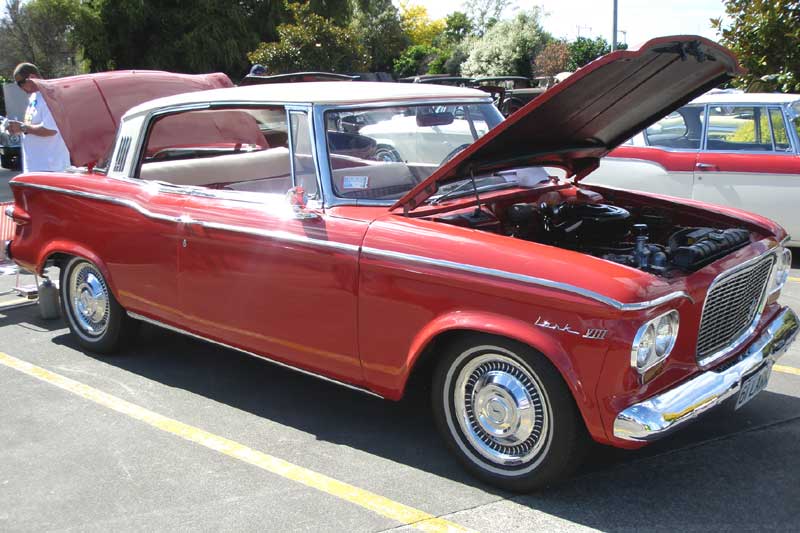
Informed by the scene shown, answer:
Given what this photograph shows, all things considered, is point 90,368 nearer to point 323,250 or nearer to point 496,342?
point 323,250

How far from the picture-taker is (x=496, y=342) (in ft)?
11.4

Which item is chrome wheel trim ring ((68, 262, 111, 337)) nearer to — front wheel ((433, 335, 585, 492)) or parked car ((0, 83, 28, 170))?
parked car ((0, 83, 28, 170))

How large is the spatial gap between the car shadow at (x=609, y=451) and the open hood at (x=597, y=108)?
123 centimetres

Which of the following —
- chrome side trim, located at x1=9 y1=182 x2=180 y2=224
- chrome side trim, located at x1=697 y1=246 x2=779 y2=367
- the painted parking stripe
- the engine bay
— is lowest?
the painted parking stripe

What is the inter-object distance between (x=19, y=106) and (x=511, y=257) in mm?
23349

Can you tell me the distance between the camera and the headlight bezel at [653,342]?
317 cm

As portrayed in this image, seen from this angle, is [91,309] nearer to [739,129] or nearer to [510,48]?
[739,129]

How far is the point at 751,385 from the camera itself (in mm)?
3697

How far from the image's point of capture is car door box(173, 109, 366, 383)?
391cm

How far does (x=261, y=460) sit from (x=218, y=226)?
49.5 inches

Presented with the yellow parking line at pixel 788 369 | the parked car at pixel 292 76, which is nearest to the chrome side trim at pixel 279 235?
the yellow parking line at pixel 788 369

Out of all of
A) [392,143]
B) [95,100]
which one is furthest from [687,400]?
[95,100]

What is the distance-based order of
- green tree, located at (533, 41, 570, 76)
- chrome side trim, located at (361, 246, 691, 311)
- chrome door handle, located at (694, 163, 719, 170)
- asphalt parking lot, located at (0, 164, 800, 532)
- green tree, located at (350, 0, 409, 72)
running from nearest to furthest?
chrome side trim, located at (361, 246, 691, 311), asphalt parking lot, located at (0, 164, 800, 532), chrome door handle, located at (694, 163, 719, 170), green tree, located at (533, 41, 570, 76), green tree, located at (350, 0, 409, 72)

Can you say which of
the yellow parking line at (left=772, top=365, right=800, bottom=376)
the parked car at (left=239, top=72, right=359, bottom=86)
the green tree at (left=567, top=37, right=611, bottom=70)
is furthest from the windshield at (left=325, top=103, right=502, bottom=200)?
the green tree at (left=567, top=37, right=611, bottom=70)
